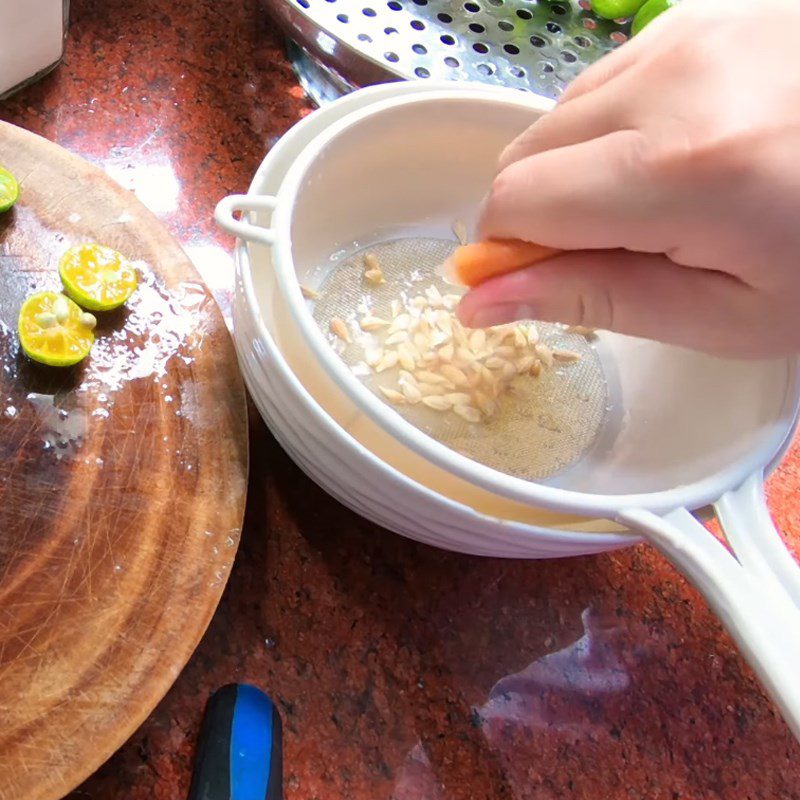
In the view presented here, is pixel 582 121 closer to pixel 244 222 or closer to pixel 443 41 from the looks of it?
pixel 244 222

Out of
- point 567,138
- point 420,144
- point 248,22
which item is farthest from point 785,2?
point 248,22

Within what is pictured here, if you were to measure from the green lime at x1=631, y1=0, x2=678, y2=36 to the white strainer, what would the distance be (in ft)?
0.86

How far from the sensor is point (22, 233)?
59 centimetres

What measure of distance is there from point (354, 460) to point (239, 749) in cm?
21

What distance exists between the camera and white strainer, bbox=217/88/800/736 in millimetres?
400

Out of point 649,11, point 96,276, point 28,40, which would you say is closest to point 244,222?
point 96,276

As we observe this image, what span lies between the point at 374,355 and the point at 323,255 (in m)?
0.10

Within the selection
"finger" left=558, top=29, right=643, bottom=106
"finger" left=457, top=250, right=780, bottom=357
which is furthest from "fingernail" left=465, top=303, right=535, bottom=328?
"finger" left=558, top=29, right=643, bottom=106

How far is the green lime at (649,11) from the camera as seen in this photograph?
0.76 m

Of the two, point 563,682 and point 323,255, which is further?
point 323,255

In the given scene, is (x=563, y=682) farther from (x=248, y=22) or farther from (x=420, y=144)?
(x=248, y=22)

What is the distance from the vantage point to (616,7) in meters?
0.80

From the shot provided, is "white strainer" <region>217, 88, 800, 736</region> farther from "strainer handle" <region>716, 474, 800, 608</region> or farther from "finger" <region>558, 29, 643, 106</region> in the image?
"finger" <region>558, 29, 643, 106</region>

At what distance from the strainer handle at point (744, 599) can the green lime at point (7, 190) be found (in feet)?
1.61
